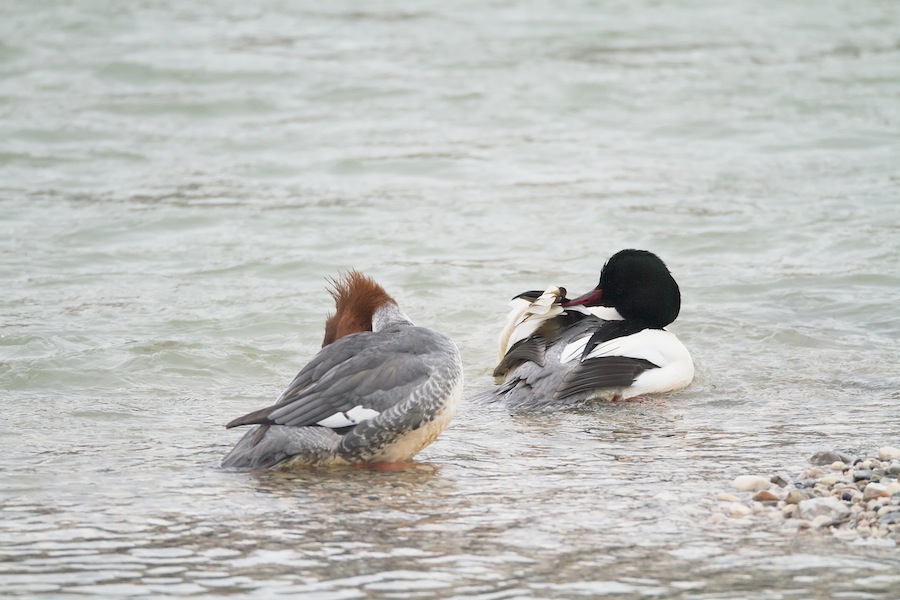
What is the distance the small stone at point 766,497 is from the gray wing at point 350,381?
1.61 metres

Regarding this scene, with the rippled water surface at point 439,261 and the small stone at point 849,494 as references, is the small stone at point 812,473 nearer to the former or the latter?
the small stone at point 849,494

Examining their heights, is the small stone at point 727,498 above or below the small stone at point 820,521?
below

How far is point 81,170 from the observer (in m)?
13.0

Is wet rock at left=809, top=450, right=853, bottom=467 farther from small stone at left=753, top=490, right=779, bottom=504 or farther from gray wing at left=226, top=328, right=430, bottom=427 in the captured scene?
gray wing at left=226, top=328, right=430, bottom=427

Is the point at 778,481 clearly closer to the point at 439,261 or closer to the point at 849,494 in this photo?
the point at 849,494

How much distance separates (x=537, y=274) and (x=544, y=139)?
439cm

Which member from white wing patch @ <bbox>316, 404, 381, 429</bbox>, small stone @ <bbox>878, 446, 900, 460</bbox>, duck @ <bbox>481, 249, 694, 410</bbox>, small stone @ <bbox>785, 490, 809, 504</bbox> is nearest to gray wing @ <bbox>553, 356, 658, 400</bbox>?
duck @ <bbox>481, 249, 694, 410</bbox>

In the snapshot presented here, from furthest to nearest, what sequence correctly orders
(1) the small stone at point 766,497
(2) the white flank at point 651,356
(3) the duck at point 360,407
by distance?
(2) the white flank at point 651,356, (3) the duck at point 360,407, (1) the small stone at point 766,497

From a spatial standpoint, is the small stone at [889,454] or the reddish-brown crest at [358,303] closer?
the small stone at [889,454]

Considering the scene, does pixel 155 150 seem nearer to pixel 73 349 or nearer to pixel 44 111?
pixel 44 111

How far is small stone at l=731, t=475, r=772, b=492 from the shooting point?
16.5 feet

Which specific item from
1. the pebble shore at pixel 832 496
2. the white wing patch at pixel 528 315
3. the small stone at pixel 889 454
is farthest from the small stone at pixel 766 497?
the white wing patch at pixel 528 315

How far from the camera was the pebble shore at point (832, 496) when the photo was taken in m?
4.50

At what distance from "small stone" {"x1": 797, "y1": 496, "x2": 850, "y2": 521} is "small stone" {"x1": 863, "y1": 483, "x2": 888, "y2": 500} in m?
0.13
